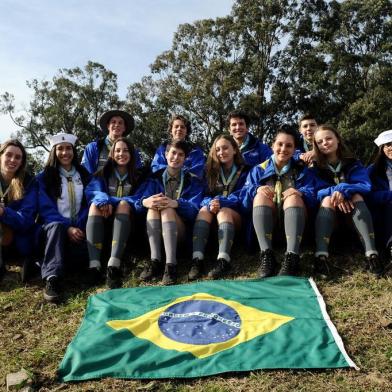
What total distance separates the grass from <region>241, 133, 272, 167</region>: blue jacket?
175 centimetres

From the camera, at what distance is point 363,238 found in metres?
5.22

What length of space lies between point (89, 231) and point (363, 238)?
3.25 m

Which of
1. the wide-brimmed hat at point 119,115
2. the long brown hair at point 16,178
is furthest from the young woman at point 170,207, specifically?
the wide-brimmed hat at point 119,115

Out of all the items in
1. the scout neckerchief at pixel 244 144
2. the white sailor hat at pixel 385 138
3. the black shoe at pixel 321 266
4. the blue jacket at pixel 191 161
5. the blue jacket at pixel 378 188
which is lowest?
the black shoe at pixel 321 266

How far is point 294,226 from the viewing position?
5.20 m

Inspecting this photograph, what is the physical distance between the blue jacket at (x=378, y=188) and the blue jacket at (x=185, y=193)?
218 cm

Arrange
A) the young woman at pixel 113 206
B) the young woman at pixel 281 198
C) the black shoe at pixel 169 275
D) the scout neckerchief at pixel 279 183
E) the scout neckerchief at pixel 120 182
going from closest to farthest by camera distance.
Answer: the young woman at pixel 281 198, the black shoe at pixel 169 275, the young woman at pixel 113 206, the scout neckerchief at pixel 279 183, the scout neckerchief at pixel 120 182

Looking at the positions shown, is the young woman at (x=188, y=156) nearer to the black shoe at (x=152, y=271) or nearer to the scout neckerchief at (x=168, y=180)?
the scout neckerchief at (x=168, y=180)

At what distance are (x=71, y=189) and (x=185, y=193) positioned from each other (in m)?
1.54

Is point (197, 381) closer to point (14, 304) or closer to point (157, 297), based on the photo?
point (157, 297)

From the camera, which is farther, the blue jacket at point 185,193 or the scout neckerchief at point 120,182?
the scout neckerchief at point 120,182

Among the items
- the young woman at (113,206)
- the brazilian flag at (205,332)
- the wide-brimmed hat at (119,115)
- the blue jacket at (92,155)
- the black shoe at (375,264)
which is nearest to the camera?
the brazilian flag at (205,332)

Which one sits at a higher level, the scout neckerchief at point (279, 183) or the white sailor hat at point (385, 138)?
the white sailor hat at point (385, 138)

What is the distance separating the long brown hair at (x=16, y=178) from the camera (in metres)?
5.90
